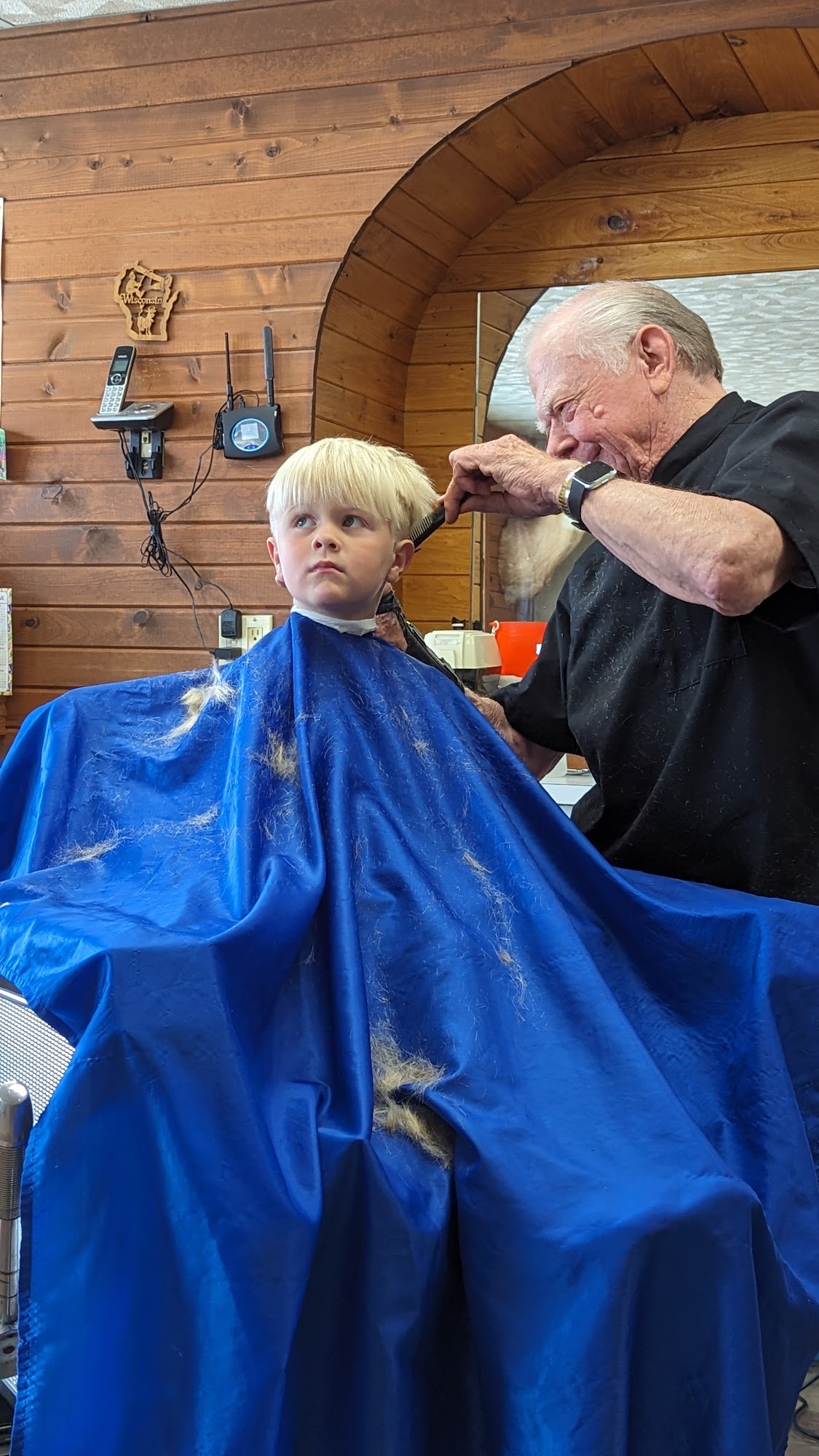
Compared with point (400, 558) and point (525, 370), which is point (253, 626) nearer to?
point (525, 370)

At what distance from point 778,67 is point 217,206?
1363mm

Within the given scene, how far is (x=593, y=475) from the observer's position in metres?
1.51

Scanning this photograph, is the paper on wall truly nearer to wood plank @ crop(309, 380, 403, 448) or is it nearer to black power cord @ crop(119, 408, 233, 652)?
black power cord @ crop(119, 408, 233, 652)

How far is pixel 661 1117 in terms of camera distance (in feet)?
3.28

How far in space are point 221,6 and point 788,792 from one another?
2676 millimetres

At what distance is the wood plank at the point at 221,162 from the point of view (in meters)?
3.05

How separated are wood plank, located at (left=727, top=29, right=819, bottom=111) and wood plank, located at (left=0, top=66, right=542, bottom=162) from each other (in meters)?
0.45

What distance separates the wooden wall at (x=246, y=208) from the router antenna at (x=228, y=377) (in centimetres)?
2

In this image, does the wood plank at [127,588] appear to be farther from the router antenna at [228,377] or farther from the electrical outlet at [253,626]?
the router antenna at [228,377]

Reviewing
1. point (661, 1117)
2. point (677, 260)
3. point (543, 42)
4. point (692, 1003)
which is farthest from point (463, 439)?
point (661, 1117)

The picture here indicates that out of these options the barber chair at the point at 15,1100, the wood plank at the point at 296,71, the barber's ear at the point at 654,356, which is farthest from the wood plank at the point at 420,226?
the barber chair at the point at 15,1100

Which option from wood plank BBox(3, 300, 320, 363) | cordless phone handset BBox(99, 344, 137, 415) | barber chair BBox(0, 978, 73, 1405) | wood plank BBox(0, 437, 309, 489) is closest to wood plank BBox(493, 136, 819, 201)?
wood plank BBox(3, 300, 320, 363)

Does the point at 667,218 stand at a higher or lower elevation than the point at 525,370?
higher

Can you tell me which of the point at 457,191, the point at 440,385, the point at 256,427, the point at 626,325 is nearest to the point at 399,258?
the point at 457,191
